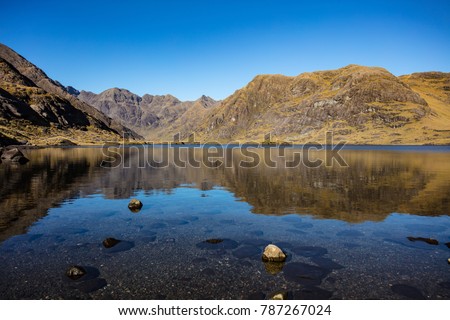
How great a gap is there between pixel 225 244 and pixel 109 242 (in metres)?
8.26

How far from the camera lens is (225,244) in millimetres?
21547

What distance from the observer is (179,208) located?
111 feet

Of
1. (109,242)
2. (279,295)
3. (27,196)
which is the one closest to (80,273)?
→ (109,242)

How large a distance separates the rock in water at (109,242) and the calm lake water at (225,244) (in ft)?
0.97

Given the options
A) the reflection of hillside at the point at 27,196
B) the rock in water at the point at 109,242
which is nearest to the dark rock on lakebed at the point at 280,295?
the rock in water at the point at 109,242

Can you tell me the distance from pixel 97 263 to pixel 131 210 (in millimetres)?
14846

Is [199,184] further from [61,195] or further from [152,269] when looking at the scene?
[152,269]

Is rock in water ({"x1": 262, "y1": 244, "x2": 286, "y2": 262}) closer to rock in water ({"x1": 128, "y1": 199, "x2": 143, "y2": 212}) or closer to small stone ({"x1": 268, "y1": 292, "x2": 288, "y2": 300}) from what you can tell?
small stone ({"x1": 268, "y1": 292, "x2": 288, "y2": 300})

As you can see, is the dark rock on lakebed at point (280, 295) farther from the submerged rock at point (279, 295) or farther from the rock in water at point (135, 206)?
the rock in water at point (135, 206)

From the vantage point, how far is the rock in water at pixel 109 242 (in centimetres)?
2086

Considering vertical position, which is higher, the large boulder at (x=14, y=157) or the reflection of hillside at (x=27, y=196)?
the large boulder at (x=14, y=157)

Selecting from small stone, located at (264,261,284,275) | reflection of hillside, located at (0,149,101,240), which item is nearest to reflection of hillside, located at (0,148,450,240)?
reflection of hillside, located at (0,149,101,240)
